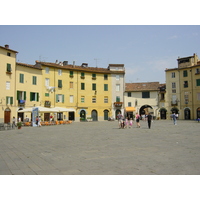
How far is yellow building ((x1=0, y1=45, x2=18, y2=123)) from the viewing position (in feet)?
102

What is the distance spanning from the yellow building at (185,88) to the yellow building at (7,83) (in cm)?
3177

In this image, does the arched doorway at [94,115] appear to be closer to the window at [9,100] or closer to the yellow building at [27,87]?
the yellow building at [27,87]

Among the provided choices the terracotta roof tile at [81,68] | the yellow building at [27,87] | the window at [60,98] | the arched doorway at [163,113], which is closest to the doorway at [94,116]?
the window at [60,98]

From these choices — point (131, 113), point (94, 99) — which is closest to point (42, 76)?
point (94, 99)

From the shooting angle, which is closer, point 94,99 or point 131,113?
point 94,99

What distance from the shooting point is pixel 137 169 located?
544cm

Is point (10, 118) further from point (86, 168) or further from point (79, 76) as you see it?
point (86, 168)

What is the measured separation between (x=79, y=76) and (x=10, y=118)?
16.5m

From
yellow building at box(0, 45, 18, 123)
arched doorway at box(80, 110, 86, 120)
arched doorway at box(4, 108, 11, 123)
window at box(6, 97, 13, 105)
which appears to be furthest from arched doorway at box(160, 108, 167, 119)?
arched doorway at box(4, 108, 11, 123)

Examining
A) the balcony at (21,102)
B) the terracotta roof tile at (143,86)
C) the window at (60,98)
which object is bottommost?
the balcony at (21,102)

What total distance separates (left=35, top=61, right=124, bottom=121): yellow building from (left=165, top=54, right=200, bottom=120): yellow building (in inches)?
517

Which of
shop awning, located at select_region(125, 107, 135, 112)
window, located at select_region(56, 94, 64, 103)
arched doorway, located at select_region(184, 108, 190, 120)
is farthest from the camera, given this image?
shop awning, located at select_region(125, 107, 135, 112)

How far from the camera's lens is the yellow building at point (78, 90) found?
129ft

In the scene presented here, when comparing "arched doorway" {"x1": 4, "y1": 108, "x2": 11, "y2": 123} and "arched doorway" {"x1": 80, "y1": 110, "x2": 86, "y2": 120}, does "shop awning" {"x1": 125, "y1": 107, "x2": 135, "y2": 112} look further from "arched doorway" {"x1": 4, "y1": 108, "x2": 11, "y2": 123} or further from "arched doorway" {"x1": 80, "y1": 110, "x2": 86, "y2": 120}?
"arched doorway" {"x1": 4, "y1": 108, "x2": 11, "y2": 123}
